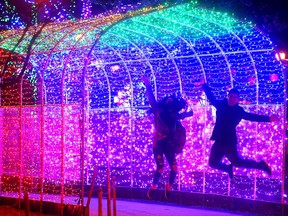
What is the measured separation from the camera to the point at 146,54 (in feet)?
39.0

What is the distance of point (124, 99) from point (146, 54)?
1770mm

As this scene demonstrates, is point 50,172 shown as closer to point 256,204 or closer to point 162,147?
point 162,147

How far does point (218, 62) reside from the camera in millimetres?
12055

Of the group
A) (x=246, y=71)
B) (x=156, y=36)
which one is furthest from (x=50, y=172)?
(x=246, y=71)

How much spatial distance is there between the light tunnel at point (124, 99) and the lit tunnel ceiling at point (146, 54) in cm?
3

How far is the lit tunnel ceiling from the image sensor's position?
30.8 feet

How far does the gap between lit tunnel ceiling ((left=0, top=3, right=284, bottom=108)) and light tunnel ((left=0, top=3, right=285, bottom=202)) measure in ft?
0.10

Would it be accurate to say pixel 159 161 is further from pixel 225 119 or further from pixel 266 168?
pixel 266 168

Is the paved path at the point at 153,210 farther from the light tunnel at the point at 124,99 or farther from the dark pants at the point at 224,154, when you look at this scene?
the dark pants at the point at 224,154

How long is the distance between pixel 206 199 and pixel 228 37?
148 inches

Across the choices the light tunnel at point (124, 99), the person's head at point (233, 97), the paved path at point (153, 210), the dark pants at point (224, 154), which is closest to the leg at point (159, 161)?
the paved path at point (153, 210)

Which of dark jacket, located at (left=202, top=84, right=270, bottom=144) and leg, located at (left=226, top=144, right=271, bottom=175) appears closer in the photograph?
leg, located at (left=226, top=144, right=271, bottom=175)

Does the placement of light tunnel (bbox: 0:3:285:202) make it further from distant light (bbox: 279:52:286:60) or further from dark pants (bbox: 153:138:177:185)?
dark pants (bbox: 153:138:177:185)

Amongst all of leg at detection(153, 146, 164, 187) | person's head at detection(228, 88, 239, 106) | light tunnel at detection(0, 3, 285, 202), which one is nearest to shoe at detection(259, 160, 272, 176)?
light tunnel at detection(0, 3, 285, 202)
